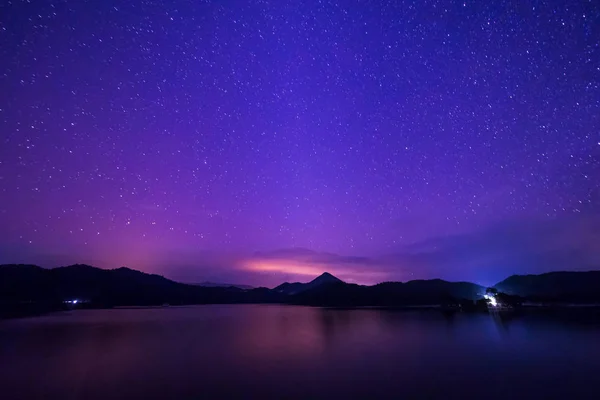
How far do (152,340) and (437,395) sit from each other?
3683 cm

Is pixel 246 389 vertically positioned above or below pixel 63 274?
below

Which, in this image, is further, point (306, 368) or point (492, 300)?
point (492, 300)

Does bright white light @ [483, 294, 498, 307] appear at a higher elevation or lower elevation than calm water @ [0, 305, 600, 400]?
higher

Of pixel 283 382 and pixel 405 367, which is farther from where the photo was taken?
pixel 405 367

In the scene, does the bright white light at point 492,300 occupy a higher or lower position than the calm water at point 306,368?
higher

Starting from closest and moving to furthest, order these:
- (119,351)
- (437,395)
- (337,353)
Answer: (437,395)
(337,353)
(119,351)

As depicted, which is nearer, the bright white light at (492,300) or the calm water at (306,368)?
the calm water at (306,368)

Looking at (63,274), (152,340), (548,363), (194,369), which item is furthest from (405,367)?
(63,274)

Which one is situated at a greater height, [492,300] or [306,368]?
[492,300]

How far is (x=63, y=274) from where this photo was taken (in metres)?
200

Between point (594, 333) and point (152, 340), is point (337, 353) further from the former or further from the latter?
point (594, 333)

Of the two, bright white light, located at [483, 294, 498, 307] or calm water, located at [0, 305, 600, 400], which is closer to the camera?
calm water, located at [0, 305, 600, 400]

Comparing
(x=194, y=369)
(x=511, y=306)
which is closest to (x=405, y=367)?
(x=194, y=369)

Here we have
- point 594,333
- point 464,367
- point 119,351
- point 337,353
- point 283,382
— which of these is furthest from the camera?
point 594,333
